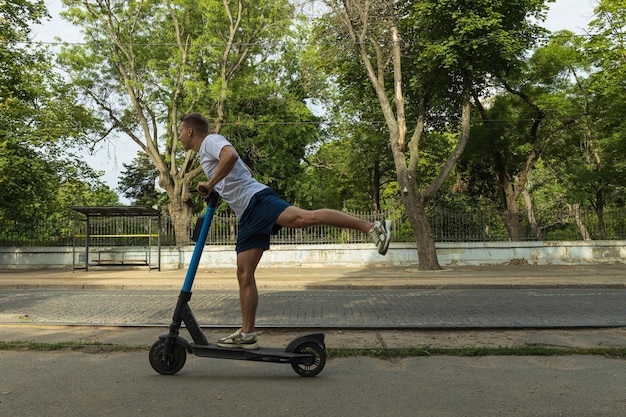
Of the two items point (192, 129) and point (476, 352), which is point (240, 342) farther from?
point (476, 352)

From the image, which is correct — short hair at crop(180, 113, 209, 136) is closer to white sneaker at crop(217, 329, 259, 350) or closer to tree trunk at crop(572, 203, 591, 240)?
white sneaker at crop(217, 329, 259, 350)

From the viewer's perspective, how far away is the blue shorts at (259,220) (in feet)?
13.3

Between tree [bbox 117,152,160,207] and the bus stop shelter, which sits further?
tree [bbox 117,152,160,207]

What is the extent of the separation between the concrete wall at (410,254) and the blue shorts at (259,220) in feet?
54.7

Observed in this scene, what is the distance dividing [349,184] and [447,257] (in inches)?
655

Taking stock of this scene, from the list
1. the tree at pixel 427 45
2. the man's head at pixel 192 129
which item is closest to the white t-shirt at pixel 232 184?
the man's head at pixel 192 129

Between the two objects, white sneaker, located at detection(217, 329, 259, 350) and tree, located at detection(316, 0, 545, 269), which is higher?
tree, located at detection(316, 0, 545, 269)

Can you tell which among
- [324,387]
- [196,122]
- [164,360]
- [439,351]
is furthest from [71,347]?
[439,351]

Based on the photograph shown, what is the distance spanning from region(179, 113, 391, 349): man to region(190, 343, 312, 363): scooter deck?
0.07 meters

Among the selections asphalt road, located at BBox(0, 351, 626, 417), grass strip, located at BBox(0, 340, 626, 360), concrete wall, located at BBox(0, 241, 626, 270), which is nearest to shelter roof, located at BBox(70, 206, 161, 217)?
concrete wall, located at BBox(0, 241, 626, 270)

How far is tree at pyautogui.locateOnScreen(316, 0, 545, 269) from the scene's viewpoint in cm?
1727

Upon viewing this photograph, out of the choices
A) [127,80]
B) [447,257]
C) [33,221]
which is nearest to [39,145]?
[33,221]

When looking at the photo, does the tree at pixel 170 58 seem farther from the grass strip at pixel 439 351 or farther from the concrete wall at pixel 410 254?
the grass strip at pixel 439 351

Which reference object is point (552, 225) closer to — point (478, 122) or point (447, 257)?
point (447, 257)
